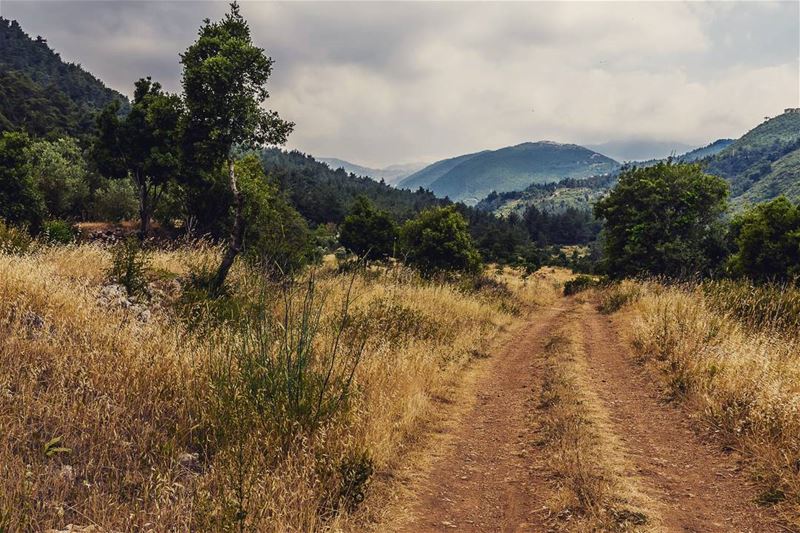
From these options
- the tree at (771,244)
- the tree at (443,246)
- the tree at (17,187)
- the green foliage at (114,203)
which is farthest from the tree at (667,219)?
the green foliage at (114,203)

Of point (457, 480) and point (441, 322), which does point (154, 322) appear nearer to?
point (457, 480)

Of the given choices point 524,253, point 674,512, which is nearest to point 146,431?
point 674,512

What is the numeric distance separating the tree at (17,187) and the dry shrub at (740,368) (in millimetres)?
27890

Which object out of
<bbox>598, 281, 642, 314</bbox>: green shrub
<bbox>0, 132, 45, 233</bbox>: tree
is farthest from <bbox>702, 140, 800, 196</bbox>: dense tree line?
<bbox>0, 132, 45, 233</bbox>: tree

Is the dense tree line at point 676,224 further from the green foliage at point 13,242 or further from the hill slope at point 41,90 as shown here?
the hill slope at point 41,90

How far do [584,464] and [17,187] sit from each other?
2992cm

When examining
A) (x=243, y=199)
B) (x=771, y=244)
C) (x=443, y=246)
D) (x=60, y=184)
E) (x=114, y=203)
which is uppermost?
(x=60, y=184)

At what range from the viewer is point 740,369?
22.1 ft

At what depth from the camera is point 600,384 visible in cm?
841

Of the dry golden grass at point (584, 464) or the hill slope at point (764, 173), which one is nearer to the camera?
the dry golden grass at point (584, 464)

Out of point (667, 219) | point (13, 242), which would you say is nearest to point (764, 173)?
point (667, 219)

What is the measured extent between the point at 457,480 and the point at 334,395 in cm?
168

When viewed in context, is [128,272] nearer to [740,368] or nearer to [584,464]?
[584,464]

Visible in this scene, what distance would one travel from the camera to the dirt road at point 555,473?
4.04 m
